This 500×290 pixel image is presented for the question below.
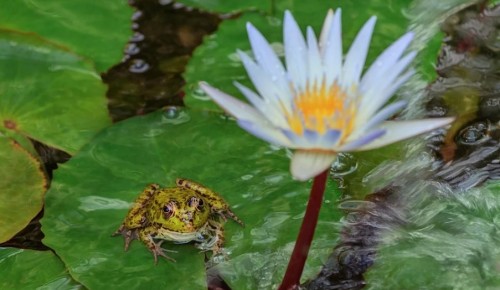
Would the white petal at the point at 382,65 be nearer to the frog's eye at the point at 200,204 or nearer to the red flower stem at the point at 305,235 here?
the red flower stem at the point at 305,235

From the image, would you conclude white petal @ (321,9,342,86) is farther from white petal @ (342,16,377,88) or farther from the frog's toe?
the frog's toe

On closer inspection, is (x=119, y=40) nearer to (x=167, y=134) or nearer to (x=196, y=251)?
(x=167, y=134)

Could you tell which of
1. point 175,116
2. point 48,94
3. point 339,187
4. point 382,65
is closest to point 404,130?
point 382,65

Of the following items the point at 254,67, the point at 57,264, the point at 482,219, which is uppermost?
the point at 254,67

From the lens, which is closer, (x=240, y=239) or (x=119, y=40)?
(x=240, y=239)

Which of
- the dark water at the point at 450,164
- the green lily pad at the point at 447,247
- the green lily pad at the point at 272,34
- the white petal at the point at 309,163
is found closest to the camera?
the white petal at the point at 309,163

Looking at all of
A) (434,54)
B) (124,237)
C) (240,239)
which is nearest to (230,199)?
(240,239)

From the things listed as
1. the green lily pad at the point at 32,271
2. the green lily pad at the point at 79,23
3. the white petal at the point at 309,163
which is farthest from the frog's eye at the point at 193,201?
the green lily pad at the point at 79,23
